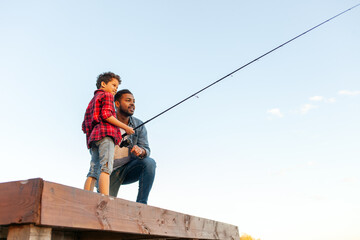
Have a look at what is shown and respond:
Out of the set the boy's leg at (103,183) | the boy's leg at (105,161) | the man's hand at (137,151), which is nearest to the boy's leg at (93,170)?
the boy's leg at (105,161)

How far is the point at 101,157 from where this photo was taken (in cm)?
325

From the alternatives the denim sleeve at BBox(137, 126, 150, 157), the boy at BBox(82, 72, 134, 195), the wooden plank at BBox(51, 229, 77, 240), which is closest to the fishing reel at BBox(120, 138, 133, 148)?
the denim sleeve at BBox(137, 126, 150, 157)

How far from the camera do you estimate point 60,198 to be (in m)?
1.83

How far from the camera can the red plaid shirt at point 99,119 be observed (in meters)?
3.32

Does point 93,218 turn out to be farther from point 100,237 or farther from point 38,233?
point 100,237

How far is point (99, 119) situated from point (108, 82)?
527 mm

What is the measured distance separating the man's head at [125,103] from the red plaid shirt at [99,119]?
664 millimetres

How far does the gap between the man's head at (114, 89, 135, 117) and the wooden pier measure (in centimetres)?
171

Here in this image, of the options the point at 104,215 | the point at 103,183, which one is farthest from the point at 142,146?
the point at 104,215

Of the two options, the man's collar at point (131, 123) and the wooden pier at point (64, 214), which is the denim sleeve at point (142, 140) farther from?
the wooden pier at point (64, 214)

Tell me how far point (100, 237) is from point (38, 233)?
1063 millimetres

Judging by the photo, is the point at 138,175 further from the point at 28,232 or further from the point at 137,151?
the point at 28,232

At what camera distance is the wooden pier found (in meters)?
1.70

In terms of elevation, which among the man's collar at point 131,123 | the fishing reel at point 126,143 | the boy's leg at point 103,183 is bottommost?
the boy's leg at point 103,183
